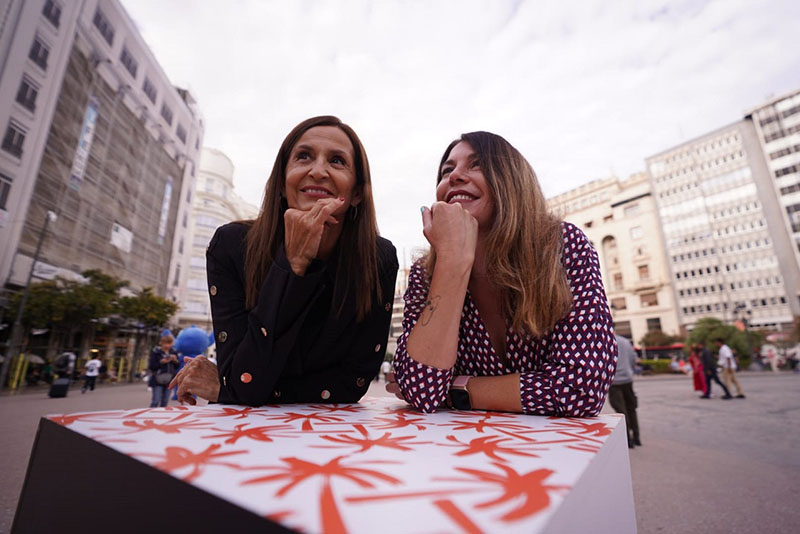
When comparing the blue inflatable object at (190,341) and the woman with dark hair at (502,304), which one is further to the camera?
the blue inflatable object at (190,341)

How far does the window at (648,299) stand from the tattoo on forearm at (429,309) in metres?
49.2

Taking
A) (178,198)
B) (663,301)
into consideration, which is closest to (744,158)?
(663,301)

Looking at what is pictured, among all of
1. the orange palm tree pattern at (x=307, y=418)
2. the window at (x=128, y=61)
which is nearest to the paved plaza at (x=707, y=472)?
the orange palm tree pattern at (x=307, y=418)

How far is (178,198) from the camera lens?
23688mm

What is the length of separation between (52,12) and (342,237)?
64.4ft

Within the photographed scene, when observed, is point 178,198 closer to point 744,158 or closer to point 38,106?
point 38,106

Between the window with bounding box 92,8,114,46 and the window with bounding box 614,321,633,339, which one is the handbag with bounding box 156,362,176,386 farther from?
the window with bounding box 614,321,633,339

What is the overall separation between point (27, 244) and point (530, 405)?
59.0ft

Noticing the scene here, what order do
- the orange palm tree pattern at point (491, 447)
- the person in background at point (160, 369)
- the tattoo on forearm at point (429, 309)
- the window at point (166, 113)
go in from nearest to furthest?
the orange palm tree pattern at point (491, 447) → the tattoo on forearm at point (429, 309) → the person in background at point (160, 369) → the window at point (166, 113)

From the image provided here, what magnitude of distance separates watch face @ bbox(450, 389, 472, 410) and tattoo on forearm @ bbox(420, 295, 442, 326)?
20cm

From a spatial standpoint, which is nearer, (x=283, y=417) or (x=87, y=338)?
(x=283, y=417)

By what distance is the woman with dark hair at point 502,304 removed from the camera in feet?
3.14

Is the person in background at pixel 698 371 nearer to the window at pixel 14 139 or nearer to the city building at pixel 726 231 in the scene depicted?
the window at pixel 14 139

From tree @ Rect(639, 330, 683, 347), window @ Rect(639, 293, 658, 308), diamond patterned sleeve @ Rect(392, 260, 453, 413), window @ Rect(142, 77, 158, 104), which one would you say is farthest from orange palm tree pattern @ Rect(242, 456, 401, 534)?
window @ Rect(639, 293, 658, 308)
